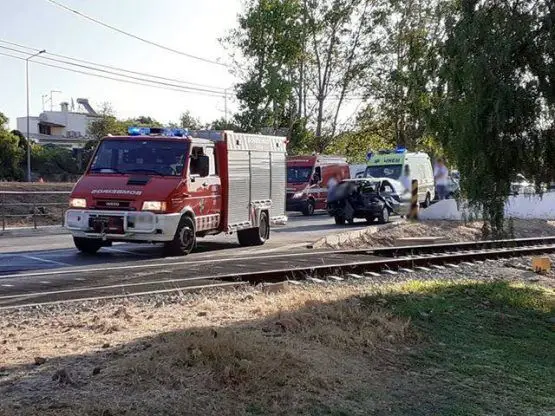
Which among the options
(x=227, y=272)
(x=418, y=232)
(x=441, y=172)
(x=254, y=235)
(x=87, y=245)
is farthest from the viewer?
(x=418, y=232)

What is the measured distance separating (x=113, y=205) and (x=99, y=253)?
1.83 m

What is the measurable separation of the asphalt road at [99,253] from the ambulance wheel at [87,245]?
167mm

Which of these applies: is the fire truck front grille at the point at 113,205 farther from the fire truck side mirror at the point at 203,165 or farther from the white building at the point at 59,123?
the white building at the point at 59,123

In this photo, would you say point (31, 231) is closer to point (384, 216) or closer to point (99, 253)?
point (99, 253)

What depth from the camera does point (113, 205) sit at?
1387 cm

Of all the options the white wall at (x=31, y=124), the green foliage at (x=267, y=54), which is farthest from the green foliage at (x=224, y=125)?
the white wall at (x=31, y=124)

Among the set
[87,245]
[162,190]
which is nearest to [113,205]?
[162,190]

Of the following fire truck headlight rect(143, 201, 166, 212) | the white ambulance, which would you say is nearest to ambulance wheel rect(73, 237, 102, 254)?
fire truck headlight rect(143, 201, 166, 212)

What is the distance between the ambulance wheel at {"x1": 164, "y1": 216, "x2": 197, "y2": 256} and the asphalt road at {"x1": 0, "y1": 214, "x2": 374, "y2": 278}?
0.20 m

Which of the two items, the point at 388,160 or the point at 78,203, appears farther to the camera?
the point at 388,160

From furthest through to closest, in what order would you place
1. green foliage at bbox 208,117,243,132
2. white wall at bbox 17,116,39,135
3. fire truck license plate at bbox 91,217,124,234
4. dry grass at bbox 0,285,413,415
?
white wall at bbox 17,116,39,135
green foliage at bbox 208,117,243,132
fire truck license plate at bbox 91,217,124,234
dry grass at bbox 0,285,413,415

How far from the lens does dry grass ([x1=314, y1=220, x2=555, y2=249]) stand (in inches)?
795

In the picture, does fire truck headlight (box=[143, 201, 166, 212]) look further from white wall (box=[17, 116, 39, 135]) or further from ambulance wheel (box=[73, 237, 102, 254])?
white wall (box=[17, 116, 39, 135])

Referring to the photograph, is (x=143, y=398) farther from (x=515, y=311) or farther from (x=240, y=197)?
(x=240, y=197)
